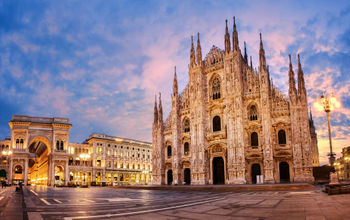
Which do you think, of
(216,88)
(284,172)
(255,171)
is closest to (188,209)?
(284,172)

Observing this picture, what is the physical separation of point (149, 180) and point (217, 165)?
→ 169 feet

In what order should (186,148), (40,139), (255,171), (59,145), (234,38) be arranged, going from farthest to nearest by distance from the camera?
(59,145), (40,139), (186,148), (234,38), (255,171)

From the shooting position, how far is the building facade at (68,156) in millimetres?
63312

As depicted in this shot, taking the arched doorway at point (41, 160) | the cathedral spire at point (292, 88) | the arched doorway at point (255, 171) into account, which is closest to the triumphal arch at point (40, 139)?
the arched doorway at point (41, 160)

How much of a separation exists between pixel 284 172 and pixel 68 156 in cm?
5052

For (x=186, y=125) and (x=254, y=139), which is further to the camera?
(x=186, y=125)

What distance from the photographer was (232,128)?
1597 inches

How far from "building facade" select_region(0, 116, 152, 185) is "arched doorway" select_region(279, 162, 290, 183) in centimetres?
3317

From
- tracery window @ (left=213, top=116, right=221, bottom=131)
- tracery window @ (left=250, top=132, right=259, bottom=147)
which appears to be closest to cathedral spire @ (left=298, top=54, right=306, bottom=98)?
tracery window @ (left=250, top=132, right=259, bottom=147)

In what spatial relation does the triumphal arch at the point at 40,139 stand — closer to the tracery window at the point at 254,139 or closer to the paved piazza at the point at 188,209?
the tracery window at the point at 254,139

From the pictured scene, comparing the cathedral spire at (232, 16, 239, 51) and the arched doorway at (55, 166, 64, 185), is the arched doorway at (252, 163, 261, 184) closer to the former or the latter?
the cathedral spire at (232, 16, 239, 51)

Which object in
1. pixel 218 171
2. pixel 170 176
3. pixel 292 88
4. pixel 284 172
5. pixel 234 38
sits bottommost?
pixel 170 176

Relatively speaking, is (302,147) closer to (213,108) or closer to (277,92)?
(277,92)

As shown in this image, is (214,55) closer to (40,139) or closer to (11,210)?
(11,210)
